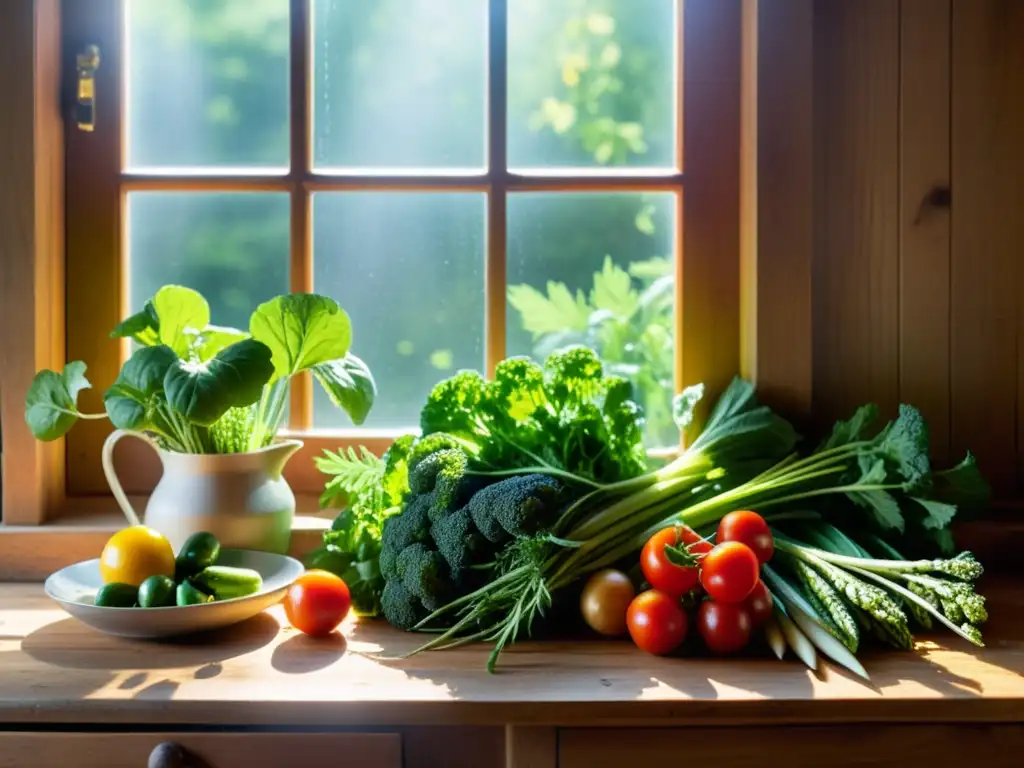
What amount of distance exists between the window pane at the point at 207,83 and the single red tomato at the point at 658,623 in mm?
949

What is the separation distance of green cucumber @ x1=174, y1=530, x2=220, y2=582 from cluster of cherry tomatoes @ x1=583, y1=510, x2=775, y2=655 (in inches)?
19.5

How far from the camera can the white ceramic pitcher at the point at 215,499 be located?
1.30 meters

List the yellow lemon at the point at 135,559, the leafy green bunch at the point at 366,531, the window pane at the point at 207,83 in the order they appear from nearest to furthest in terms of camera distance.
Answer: the yellow lemon at the point at 135,559
the leafy green bunch at the point at 366,531
the window pane at the point at 207,83

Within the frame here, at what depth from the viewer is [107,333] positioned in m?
1.52

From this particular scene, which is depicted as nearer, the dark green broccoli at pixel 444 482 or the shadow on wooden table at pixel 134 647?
the shadow on wooden table at pixel 134 647

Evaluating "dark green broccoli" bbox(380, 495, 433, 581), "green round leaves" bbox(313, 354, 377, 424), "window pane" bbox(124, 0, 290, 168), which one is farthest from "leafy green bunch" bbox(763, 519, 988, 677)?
"window pane" bbox(124, 0, 290, 168)

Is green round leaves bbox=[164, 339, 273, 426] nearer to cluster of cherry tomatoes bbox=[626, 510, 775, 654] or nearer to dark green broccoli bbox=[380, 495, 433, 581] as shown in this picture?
dark green broccoli bbox=[380, 495, 433, 581]

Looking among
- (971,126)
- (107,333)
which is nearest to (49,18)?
(107,333)

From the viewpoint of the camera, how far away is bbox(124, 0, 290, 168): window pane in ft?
5.07

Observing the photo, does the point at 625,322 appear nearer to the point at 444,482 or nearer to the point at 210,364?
the point at 444,482

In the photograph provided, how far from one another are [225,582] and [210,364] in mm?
276

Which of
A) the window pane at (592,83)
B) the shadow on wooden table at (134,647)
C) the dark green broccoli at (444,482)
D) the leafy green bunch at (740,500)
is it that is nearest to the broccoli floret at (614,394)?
the leafy green bunch at (740,500)

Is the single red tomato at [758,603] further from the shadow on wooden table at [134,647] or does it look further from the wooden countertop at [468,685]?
the shadow on wooden table at [134,647]

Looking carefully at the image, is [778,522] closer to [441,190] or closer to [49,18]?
[441,190]
